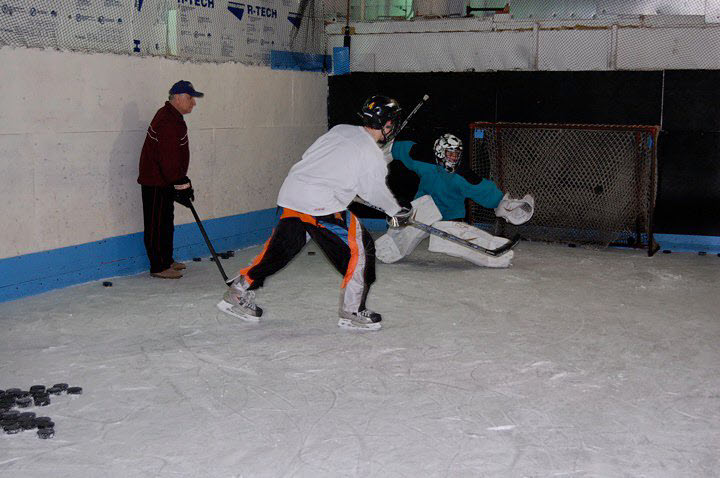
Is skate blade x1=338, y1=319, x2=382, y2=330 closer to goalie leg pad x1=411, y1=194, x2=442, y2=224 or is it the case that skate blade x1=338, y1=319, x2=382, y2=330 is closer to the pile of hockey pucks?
the pile of hockey pucks

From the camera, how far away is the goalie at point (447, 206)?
7.32 m

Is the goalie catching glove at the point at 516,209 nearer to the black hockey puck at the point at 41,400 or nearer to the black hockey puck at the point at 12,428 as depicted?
the black hockey puck at the point at 41,400

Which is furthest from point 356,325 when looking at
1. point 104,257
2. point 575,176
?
point 575,176

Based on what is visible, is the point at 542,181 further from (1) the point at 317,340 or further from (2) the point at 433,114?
(1) the point at 317,340

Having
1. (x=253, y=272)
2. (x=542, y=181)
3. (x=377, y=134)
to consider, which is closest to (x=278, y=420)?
(x=253, y=272)

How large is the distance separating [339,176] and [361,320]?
90 cm

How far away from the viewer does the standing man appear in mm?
6637

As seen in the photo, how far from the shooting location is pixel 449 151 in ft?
24.1

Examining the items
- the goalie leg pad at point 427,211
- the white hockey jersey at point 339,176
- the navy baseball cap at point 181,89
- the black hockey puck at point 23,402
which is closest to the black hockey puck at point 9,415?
the black hockey puck at point 23,402

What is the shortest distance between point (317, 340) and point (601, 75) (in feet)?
16.1

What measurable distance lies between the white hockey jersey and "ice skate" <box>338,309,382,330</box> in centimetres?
64

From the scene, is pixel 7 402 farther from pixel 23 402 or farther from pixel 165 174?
pixel 165 174

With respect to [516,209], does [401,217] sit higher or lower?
higher

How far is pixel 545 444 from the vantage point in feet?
11.5
